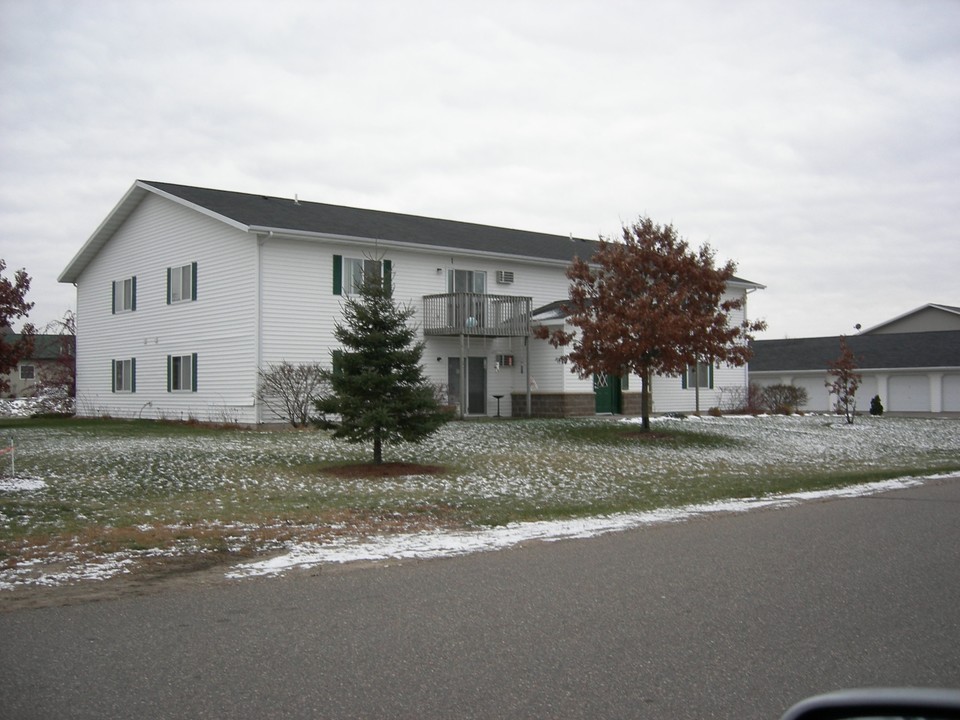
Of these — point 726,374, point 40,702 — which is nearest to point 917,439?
point 726,374

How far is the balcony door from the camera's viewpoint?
3127cm

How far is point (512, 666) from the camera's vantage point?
228 inches

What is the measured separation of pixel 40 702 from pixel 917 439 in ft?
90.0

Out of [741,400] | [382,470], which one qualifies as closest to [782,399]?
[741,400]

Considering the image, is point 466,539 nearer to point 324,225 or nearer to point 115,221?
point 324,225

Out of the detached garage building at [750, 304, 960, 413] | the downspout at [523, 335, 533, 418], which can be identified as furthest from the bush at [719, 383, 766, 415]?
the detached garage building at [750, 304, 960, 413]

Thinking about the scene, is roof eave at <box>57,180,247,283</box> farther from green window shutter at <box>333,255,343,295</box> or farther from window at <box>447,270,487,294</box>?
window at <box>447,270,487,294</box>

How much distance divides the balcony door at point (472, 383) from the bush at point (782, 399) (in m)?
13.4

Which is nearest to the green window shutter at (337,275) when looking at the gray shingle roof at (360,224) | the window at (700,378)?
the gray shingle roof at (360,224)

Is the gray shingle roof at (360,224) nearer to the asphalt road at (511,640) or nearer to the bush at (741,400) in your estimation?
the bush at (741,400)

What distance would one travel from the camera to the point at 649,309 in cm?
2406

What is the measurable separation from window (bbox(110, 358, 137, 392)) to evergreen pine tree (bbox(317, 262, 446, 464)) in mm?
17657

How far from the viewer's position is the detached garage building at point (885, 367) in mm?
47500

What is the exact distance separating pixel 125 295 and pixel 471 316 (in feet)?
40.1
